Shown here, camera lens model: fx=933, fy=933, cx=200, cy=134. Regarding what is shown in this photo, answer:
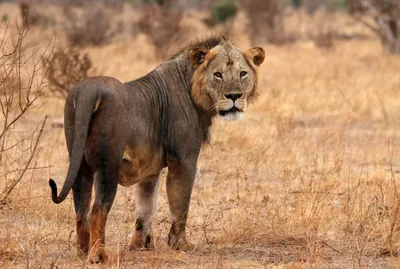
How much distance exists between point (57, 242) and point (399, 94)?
1019cm

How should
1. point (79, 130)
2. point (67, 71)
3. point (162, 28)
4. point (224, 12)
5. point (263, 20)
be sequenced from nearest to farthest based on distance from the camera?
point (79, 130) < point (67, 71) < point (162, 28) < point (263, 20) < point (224, 12)

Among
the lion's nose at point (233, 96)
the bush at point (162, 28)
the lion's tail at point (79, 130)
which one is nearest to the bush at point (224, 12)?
the bush at point (162, 28)

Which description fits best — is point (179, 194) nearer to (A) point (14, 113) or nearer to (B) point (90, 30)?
(A) point (14, 113)

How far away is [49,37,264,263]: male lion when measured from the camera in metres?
5.31

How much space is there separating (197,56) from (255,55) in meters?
0.44

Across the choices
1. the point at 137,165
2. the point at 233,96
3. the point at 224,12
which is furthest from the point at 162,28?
the point at 137,165

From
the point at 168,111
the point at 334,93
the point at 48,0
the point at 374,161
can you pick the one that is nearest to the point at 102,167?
the point at 168,111

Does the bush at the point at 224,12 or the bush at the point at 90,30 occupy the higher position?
the bush at the point at 224,12

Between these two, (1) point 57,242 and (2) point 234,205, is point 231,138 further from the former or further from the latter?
(1) point 57,242

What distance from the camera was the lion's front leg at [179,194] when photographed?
598cm

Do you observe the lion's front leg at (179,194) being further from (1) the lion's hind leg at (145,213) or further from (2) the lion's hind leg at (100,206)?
(2) the lion's hind leg at (100,206)

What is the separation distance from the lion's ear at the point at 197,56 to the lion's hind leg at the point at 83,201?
1164mm

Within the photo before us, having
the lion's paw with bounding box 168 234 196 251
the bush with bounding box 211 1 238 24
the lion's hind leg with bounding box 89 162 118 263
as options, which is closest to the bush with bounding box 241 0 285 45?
the bush with bounding box 211 1 238 24

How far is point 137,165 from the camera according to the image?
5.65 meters
